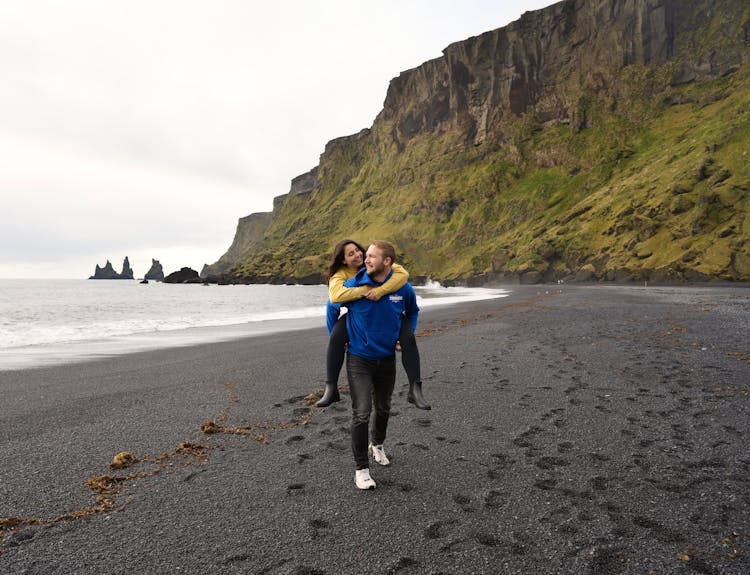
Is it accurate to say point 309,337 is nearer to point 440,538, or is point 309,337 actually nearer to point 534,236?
point 440,538

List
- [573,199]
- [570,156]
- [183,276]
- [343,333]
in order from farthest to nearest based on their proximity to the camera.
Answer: [183,276], [570,156], [573,199], [343,333]

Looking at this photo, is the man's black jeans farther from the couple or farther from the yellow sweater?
the yellow sweater

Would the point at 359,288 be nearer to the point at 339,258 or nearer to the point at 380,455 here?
the point at 339,258

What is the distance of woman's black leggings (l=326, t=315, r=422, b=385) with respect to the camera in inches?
174

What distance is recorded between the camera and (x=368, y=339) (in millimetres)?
4273

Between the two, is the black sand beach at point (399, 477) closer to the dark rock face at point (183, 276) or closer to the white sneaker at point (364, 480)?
the white sneaker at point (364, 480)

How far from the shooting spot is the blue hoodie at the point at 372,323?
4.27m

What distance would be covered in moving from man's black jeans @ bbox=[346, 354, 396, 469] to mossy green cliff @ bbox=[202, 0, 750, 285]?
50305mm

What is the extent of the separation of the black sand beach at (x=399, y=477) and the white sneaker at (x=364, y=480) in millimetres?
87

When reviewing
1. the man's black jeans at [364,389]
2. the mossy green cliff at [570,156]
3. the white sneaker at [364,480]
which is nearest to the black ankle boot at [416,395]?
the man's black jeans at [364,389]

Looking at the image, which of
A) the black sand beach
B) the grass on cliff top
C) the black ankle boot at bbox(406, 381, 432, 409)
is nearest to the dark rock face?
the grass on cliff top

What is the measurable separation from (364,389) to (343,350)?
470mm

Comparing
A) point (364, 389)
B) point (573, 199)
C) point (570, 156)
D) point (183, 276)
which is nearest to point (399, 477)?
point (364, 389)

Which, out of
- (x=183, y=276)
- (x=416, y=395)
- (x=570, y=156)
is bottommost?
(x=416, y=395)
